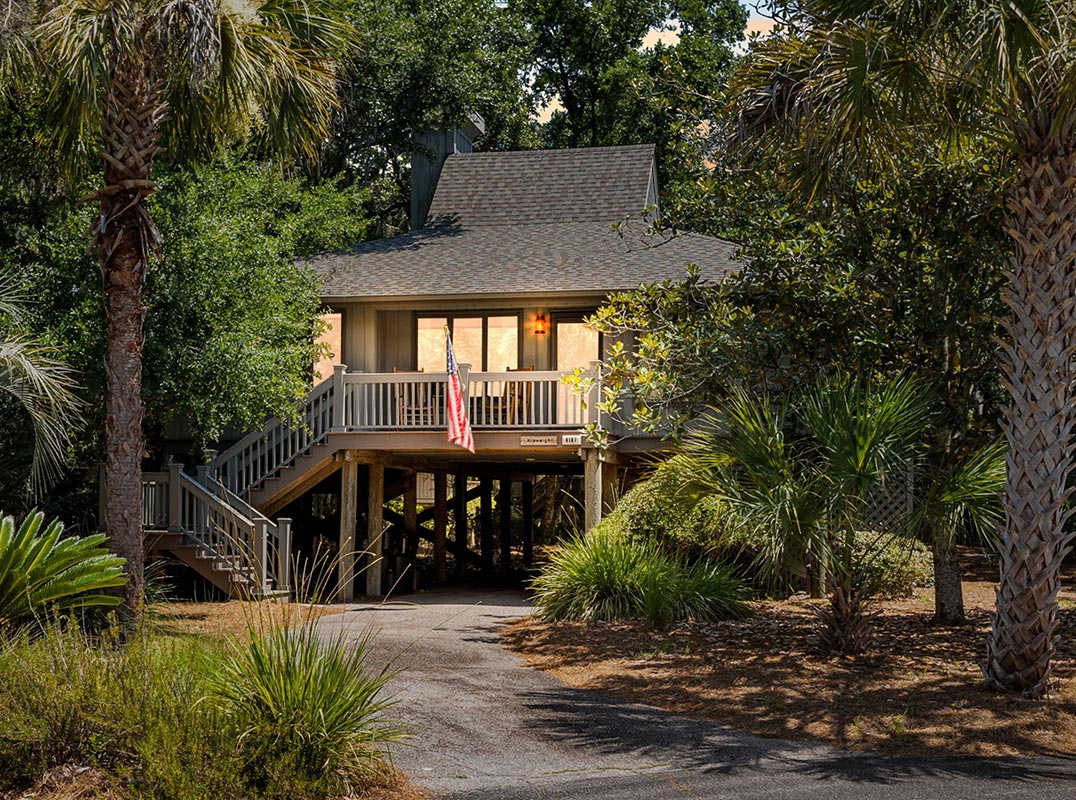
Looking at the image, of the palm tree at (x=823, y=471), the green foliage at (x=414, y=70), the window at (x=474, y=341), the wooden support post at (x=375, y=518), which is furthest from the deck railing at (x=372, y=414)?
the green foliage at (x=414, y=70)

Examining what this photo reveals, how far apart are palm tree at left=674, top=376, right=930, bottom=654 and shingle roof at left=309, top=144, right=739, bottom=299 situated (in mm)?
7030

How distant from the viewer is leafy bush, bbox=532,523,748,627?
15.4m

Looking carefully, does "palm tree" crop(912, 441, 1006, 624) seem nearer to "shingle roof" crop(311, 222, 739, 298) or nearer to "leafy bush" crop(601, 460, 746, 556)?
"leafy bush" crop(601, 460, 746, 556)

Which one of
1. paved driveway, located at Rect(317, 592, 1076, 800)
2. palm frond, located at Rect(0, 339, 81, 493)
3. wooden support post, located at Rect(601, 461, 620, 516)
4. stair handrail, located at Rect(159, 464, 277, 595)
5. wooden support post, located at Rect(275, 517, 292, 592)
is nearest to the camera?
paved driveway, located at Rect(317, 592, 1076, 800)

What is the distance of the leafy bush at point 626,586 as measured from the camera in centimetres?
1540

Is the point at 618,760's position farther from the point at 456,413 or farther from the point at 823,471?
the point at 456,413

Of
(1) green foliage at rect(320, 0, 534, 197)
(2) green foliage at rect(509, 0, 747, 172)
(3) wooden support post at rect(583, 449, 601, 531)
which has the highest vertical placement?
(2) green foliage at rect(509, 0, 747, 172)

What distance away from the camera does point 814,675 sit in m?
11.8

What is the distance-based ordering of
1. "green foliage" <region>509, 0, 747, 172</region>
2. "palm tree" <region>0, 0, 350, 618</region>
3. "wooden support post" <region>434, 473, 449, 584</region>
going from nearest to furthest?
1. "palm tree" <region>0, 0, 350, 618</region>
2. "wooden support post" <region>434, 473, 449, 584</region>
3. "green foliage" <region>509, 0, 747, 172</region>

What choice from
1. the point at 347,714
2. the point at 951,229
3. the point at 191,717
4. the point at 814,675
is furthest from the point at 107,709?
the point at 951,229

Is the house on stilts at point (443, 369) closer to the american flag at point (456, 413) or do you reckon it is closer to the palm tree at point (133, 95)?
the american flag at point (456, 413)

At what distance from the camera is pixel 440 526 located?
83.3 ft

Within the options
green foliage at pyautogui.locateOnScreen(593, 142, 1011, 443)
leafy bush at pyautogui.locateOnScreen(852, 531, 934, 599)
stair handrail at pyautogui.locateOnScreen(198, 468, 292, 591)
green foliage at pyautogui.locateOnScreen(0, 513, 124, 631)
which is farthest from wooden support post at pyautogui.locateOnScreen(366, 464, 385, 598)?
green foliage at pyautogui.locateOnScreen(0, 513, 124, 631)

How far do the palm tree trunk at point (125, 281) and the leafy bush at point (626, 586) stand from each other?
5373 millimetres
